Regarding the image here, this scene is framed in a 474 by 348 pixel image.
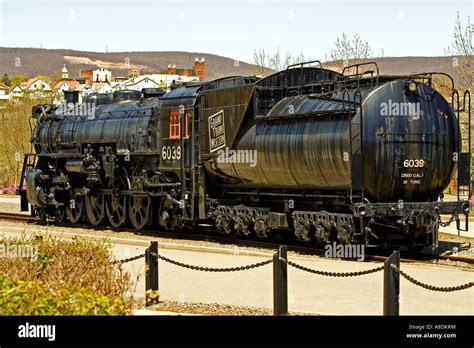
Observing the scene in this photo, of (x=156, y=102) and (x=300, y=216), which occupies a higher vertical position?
(x=156, y=102)

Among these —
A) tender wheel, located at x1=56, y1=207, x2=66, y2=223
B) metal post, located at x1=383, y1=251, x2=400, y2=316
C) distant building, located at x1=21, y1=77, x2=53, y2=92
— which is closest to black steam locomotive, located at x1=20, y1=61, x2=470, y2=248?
tender wheel, located at x1=56, y1=207, x2=66, y2=223

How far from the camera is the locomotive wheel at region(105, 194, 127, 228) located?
27.0m

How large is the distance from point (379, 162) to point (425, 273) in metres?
2.94

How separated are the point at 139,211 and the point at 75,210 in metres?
4.34

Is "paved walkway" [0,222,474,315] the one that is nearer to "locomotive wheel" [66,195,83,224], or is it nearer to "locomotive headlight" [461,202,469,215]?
"locomotive headlight" [461,202,469,215]

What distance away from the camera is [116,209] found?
90.3 ft

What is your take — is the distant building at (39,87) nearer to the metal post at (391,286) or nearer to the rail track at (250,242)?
the rail track at (250,242)

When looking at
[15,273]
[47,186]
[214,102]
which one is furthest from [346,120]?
[47,186]

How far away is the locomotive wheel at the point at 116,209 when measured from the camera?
1063 inches

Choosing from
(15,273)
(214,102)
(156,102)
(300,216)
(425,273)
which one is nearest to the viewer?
(15,273)

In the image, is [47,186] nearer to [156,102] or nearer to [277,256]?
[156,102]

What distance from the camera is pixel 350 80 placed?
19.2 meters

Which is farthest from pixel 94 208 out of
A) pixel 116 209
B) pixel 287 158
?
pixel 287 158
